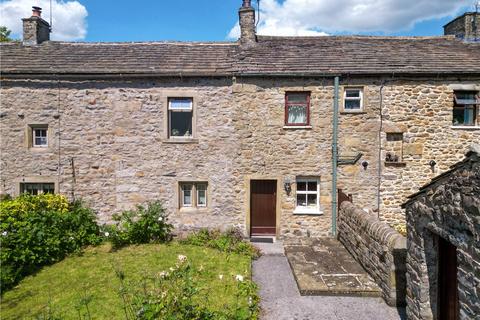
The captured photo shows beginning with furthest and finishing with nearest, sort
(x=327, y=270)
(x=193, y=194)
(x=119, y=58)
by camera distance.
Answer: (x=119, y=58), (x=193, y=194), (x=327, y=270)

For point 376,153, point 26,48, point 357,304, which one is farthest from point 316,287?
point 26,48

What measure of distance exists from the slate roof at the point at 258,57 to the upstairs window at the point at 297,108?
2.80ft

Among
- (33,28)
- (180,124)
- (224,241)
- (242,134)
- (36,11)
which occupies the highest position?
(36,11)

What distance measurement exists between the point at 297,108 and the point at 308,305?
7163 mm

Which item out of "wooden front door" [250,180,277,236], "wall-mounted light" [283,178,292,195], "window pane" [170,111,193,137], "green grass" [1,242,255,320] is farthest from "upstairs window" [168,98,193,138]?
"green grass" [1,242,255,320]

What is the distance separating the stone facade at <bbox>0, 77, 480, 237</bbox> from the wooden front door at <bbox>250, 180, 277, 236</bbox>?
0.37 metres

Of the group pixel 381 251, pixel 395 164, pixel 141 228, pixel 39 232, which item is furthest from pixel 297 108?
pixel 39 232

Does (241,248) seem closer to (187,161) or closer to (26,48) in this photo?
(187,161)

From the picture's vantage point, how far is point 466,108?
1167 cm

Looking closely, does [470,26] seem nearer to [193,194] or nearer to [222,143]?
[222,143]

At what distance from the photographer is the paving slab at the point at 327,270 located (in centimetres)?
735

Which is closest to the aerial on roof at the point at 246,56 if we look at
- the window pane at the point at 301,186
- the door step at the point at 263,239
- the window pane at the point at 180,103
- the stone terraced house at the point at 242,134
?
the stone terraced house at the point at 242,134

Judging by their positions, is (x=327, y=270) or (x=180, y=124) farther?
(x=180, y=124)

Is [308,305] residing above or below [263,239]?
below
